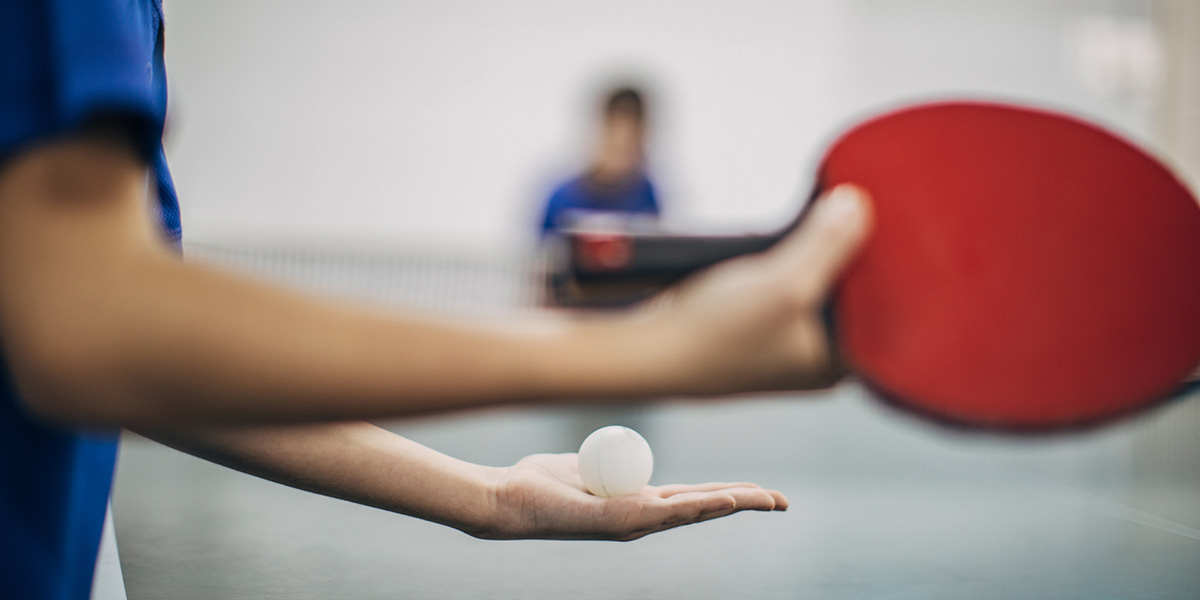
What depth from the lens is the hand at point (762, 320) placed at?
43cm

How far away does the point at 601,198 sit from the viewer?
9.48 feet

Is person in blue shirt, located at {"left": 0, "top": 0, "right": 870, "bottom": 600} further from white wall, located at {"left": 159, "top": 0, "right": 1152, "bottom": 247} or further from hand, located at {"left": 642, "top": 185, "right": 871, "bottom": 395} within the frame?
white wall, located at {"left": 159, "top": 0, "right": 1152, "bottom": 247}

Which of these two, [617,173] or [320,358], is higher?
[320,358]

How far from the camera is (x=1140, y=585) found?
116 centimetres

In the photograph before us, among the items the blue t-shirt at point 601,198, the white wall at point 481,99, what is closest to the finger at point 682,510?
the blue t-shirt at point 601,198

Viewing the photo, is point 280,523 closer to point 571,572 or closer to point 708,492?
point 571,572

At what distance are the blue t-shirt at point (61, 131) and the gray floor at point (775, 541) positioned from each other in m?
0.39

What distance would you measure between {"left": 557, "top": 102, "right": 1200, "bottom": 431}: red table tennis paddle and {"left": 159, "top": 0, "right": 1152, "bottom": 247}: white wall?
3.92 metres

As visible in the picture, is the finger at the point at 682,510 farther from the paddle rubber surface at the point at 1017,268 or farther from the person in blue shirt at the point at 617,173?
the person in blue shirt at the point at 617,173

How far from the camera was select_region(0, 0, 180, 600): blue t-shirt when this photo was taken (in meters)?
0.39

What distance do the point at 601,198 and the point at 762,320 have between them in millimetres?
2477

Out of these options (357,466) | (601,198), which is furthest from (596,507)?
(601,198)

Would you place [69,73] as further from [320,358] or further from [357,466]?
[357,466]

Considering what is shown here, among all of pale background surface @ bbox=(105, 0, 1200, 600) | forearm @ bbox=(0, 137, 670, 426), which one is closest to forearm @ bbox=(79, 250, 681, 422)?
forearm @ bbox=(0, 137, 670, 426)
